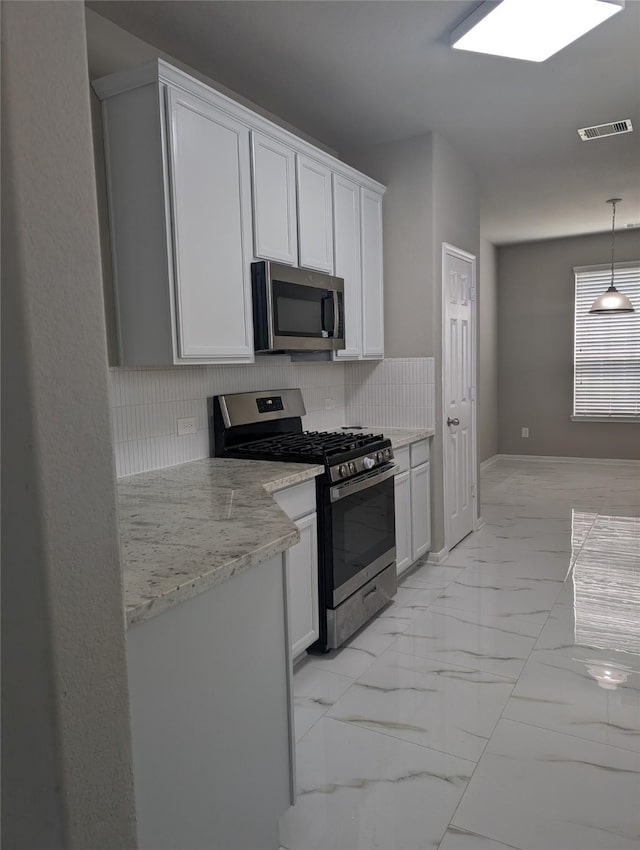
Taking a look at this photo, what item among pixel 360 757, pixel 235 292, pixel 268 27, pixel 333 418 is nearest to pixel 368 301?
pixel 333 418

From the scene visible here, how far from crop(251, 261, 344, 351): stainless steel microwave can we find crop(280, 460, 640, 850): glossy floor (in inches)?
59.1

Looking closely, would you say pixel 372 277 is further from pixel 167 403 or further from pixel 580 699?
pixel 580 699

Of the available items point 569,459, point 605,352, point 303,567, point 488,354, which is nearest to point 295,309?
point 303,567

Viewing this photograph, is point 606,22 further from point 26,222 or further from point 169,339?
point 26,222

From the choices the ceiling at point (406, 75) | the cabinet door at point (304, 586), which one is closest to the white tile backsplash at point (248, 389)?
the cabinet door at point (304, 586)

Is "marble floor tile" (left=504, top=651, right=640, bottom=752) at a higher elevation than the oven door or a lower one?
lower

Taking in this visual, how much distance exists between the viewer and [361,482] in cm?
288

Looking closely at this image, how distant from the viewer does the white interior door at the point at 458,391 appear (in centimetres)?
407

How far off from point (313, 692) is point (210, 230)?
196 cm

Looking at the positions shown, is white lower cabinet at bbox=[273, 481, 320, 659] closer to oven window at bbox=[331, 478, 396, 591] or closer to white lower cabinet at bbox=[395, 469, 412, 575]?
oven window at bbox=[331, 478, 396, 591]

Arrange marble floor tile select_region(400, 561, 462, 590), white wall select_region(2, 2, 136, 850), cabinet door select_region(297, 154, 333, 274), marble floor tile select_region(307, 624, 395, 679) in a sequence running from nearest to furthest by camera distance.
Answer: white wall select_region(2, 2, 136, 850) < marble floor tile select_region(307, 624, 395, 679) < cabinet door select_region(297, 154, 333, 274) < marble floor tile select_region(400, 561, 462, 590)

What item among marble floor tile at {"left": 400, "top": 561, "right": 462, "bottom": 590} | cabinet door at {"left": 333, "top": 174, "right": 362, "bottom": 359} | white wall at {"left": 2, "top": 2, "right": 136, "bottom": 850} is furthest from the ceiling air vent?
white wall at {"left": 2, "top": 2, "right": 136, "bottom": 850}

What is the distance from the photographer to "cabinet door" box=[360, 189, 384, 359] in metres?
3.72

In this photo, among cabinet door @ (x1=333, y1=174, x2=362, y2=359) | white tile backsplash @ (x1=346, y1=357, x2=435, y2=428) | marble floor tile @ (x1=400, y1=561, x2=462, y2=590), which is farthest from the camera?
white tile backsplash @ (x1=346, y1=357, x2=435, y2=428)
